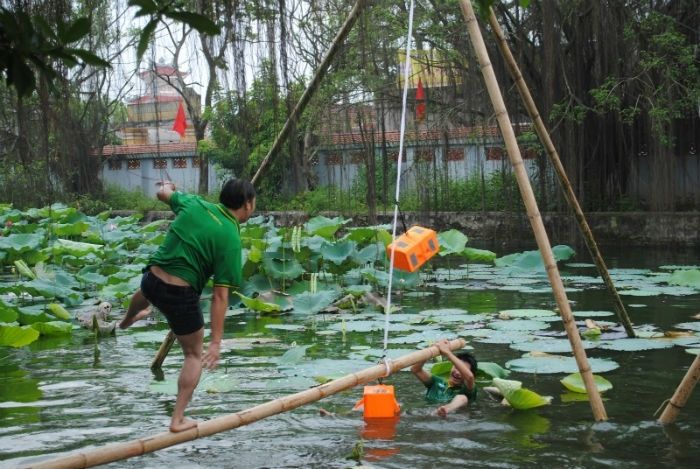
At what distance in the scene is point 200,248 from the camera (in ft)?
12.8

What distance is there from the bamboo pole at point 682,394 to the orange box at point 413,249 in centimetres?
144

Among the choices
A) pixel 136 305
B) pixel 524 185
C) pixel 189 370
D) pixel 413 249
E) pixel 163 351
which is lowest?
pixel 163 351

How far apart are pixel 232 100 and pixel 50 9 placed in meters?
1.87

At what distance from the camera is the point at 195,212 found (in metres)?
3.92

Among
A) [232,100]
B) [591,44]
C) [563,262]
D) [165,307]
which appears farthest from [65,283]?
[591,44]

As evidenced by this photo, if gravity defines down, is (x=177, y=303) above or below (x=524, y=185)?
below

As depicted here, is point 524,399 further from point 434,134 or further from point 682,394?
point 434,134

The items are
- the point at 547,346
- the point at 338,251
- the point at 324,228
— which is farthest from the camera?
the point at 324,228

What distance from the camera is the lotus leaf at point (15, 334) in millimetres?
6047

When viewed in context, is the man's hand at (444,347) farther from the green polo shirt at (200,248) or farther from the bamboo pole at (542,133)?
the green polo shirt at (200,248)

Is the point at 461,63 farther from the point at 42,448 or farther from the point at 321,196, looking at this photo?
the point at 42,448

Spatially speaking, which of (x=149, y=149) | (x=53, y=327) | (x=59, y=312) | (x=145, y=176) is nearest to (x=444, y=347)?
(x=53, y=327)

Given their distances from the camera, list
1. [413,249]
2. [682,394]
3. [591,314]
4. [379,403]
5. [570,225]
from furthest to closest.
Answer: [570,225] → [591,314] → [413,249] → [379,403] → [682,394]

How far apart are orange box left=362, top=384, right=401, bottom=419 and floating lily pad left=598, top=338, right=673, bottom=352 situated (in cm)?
230
